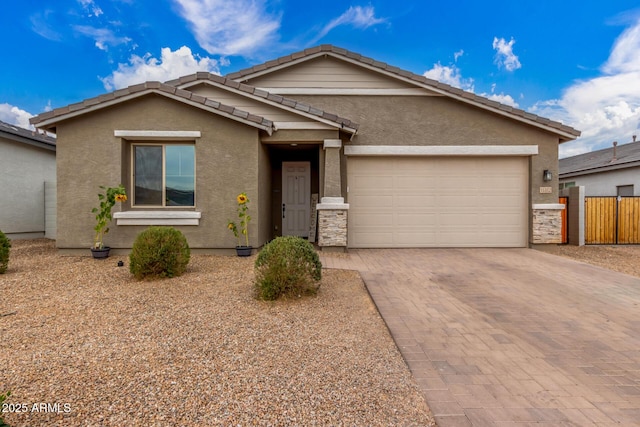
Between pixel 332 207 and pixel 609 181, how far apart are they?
50.2 feet

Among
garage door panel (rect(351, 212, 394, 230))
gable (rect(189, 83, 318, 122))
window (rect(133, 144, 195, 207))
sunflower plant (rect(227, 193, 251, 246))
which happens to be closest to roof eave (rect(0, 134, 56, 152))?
window (rect(133, 144, 195, 207))

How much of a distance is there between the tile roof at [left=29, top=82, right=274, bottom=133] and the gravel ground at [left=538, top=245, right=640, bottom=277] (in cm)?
893

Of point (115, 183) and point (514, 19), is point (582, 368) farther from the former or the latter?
point (514, 19)

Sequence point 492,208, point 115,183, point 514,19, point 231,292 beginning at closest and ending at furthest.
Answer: point 231,292 → point 115,183 → point 492,208 → point 514,19

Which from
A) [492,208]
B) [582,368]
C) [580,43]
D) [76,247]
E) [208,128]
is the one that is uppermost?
[580,43]

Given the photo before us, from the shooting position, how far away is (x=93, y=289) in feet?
16.6

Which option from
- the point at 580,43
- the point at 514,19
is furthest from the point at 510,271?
the point at 580,43

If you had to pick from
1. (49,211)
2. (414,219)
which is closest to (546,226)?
(414,219)

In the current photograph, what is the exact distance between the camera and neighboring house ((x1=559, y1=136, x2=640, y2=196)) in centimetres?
1403

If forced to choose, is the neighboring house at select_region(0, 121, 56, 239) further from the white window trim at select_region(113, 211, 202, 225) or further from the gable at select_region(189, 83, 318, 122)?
the gable at select_region(189, 83, 318, 122)

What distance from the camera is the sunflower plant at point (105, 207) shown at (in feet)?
23.5

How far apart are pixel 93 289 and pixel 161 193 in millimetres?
3382

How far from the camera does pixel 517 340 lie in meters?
3.50

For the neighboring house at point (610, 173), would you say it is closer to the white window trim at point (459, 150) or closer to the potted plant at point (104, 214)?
the white window trim at point (459, 150)
